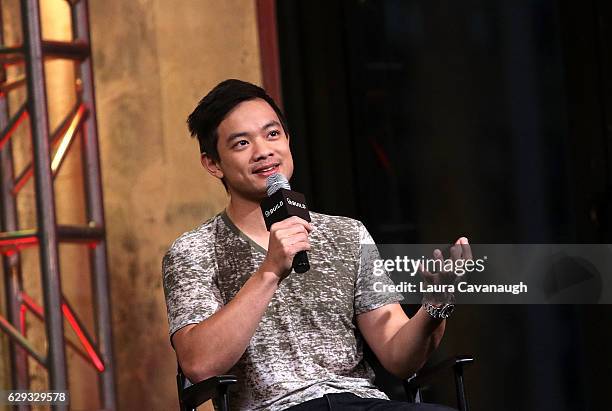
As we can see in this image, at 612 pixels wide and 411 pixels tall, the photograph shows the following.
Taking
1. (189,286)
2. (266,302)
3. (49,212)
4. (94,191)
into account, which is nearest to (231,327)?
(266,302)

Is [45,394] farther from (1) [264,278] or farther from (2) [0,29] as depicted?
(1) [264,278]

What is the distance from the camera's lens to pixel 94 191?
12.3ft

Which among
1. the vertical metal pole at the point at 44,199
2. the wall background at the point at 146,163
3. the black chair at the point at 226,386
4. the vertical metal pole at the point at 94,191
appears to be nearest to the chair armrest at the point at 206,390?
the black chair at the point at 226,386

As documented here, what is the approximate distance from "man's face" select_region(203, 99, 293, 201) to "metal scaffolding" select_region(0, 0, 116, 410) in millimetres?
1352

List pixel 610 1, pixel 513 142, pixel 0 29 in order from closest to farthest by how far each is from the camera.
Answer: pixel 610 1
pixel 513 142
pixel 0 29

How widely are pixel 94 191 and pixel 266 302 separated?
178 centimetres

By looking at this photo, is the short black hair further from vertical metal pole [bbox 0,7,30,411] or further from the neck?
vertical metal pole [bbox 0,7,30,411]

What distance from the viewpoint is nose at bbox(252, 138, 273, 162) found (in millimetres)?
2354

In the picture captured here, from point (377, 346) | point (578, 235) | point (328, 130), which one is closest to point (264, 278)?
point (377, 346)

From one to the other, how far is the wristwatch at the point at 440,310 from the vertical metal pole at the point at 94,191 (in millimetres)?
1820

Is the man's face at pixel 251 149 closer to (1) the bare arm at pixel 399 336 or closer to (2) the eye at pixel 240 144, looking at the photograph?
(2) the eye at pixel 240 144

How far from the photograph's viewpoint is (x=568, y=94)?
133 inches

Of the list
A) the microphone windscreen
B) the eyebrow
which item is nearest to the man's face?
the eyebrow

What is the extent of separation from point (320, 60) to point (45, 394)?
1573mm
